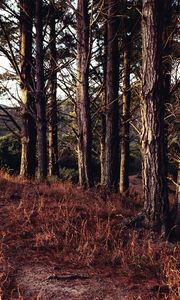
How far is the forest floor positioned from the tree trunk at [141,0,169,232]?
0.43 meters

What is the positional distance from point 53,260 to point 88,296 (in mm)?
926

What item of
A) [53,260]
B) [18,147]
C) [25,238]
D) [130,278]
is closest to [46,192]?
[25,238]

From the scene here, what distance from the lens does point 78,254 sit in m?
4.90

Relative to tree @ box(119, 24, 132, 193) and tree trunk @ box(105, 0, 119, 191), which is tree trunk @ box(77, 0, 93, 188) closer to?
tree trunk @ box(105, 0, 119, 191)

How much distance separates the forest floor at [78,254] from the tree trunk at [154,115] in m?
0.43

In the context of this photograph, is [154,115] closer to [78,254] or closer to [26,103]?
[78,254]

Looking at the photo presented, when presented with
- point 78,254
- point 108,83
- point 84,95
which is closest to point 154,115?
Result: point 78,254

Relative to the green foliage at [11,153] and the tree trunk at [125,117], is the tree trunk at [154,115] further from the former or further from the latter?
the green foliage at [11,153]

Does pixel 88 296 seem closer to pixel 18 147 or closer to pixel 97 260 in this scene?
pixel 97 260

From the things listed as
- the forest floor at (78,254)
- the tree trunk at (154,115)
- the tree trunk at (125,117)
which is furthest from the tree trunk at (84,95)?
the tree trunk at (125,117)

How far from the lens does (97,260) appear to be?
191 inches

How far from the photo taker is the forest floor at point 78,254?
4113 millimetres

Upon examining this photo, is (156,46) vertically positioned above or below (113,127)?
above

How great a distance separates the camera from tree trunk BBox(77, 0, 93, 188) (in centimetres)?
854
